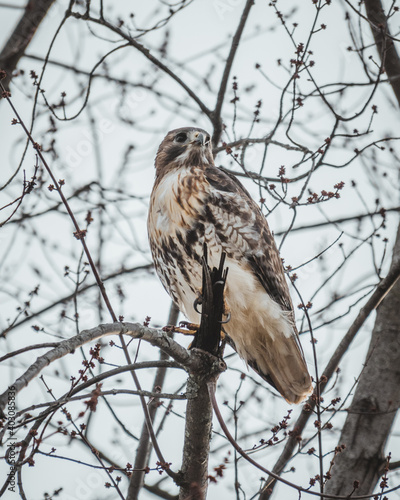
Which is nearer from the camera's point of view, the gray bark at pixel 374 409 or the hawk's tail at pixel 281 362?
the gray bark at pixel 374 409

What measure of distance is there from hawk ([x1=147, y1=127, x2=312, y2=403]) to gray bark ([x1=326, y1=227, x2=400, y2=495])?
0.49m

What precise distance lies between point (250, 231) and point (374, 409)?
1406mm

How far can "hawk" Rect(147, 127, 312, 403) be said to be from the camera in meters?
4.40

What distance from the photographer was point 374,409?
162 inches

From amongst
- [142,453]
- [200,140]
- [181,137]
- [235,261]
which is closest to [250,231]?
[235,261]

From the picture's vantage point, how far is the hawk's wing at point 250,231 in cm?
445

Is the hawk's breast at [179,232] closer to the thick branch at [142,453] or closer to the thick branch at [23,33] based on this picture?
the thick branch at [142,453]

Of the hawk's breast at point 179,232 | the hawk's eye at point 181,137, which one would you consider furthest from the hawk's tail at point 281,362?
the hawk's eye at point 181,137

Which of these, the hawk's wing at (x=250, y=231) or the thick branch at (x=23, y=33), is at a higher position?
the thick branch at (x=23, y=33)

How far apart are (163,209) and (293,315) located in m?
1.18

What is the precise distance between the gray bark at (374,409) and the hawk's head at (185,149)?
5.26 feet

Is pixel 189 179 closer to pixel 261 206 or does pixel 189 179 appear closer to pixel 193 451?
pixel 261 206

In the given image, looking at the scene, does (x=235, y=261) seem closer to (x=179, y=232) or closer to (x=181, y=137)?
(x=179, y=232)

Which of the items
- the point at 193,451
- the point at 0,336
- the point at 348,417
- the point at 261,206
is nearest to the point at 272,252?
the point at 261,206
